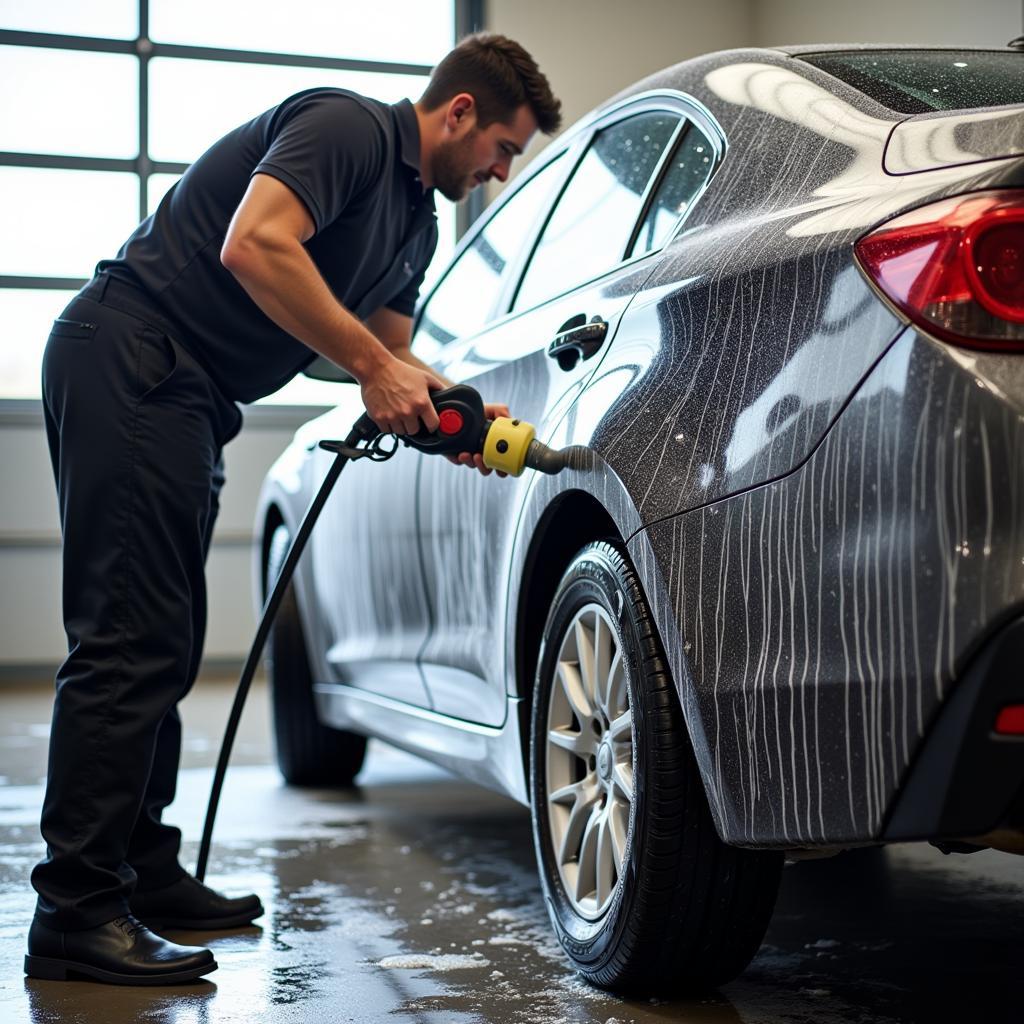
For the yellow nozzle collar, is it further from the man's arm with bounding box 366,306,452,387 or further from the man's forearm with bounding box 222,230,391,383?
the man's arm with bounding box 366,306,452,387

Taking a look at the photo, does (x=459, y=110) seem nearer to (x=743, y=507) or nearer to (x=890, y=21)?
(x=743, y=507)

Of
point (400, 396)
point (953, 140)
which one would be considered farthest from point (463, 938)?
point (953, 140)

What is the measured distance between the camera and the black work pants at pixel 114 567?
2273 mm

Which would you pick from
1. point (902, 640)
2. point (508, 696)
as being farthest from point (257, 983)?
point (902, 640)

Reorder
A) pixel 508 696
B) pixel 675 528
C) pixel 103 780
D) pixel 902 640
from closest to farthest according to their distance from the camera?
pixel 902 640 → pixel 675 528 → pixel 103 780 → pixel 508 696

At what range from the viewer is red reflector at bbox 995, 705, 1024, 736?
4.41 ft

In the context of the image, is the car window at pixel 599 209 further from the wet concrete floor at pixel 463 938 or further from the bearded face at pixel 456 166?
the wet concrete floor at pixel 463 938

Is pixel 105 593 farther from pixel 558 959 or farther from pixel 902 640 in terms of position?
pixel 902 640

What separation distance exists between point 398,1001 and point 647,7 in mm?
8408

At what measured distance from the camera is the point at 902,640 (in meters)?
1.43

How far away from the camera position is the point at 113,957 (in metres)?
2.21

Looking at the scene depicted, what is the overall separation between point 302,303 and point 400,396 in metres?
0.21

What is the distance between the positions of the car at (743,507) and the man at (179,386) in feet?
0.93

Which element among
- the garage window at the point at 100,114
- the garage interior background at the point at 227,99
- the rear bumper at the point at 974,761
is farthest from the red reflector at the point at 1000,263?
the garage window at the point at 100,114
